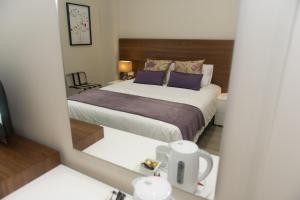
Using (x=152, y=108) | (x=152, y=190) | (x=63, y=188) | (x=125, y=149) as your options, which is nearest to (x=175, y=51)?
(x=152, y=108)

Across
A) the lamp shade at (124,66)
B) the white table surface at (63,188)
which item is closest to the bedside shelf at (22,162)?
the white table surface at (63,188)

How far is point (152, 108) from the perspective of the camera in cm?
123

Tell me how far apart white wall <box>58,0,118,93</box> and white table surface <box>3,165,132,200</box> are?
527 mm

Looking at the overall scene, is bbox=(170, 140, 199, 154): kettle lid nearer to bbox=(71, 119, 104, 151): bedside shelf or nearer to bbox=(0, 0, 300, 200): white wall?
bbox=(0, 0, 300, 200): white wall

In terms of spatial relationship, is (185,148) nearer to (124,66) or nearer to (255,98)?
(255,98)

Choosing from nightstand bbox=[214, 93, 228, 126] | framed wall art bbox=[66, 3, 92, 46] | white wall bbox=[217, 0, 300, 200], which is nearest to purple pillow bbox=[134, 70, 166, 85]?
framed wall art bbox=[66, 3, 92, 46]

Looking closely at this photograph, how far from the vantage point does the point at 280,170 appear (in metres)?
0.56

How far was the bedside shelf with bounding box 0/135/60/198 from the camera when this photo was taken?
0.84 metres

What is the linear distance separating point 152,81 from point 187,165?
563 millimetres

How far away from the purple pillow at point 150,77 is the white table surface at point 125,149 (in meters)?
0.32

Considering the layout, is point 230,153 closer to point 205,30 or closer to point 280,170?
point 280,170

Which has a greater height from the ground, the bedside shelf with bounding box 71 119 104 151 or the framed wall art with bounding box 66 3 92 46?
the framed wall art with bounding box 66 3 92 46

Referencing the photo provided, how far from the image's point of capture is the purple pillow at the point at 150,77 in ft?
3.68

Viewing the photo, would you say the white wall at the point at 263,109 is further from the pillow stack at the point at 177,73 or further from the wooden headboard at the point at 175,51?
the pillow stack at the point at 177,73
